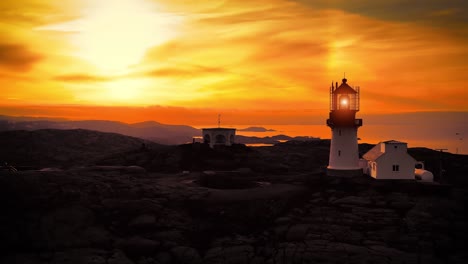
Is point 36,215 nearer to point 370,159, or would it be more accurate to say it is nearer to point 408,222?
point 408,222

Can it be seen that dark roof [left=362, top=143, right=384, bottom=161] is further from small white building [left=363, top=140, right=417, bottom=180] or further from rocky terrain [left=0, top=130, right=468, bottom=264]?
rocky terrain [left=0, top=130, right=468, bottom=264]

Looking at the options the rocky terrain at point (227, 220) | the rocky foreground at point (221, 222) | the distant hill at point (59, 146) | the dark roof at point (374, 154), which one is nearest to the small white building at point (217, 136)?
the distant hill at point (59, 146)

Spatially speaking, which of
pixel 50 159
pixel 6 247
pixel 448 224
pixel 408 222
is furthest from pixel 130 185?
pixel 50 159

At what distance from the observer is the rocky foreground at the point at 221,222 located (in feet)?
96.3

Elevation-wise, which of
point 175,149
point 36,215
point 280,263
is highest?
point 175,149

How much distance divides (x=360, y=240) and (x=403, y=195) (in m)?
10.8

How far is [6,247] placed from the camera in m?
29.2

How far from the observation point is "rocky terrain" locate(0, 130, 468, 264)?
96.5 ft

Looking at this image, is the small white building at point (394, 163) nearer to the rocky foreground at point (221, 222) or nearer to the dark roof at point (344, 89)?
the rocky foreground at point (221, 222)

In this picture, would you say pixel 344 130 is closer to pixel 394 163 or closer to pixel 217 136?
pixel 394 163

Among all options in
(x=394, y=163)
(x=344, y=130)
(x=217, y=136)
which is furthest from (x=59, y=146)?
(x=394, y=163)

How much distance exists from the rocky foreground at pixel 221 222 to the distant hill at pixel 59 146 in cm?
3577

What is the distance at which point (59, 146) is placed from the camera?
94.2m

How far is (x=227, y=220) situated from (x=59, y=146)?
231 ft
